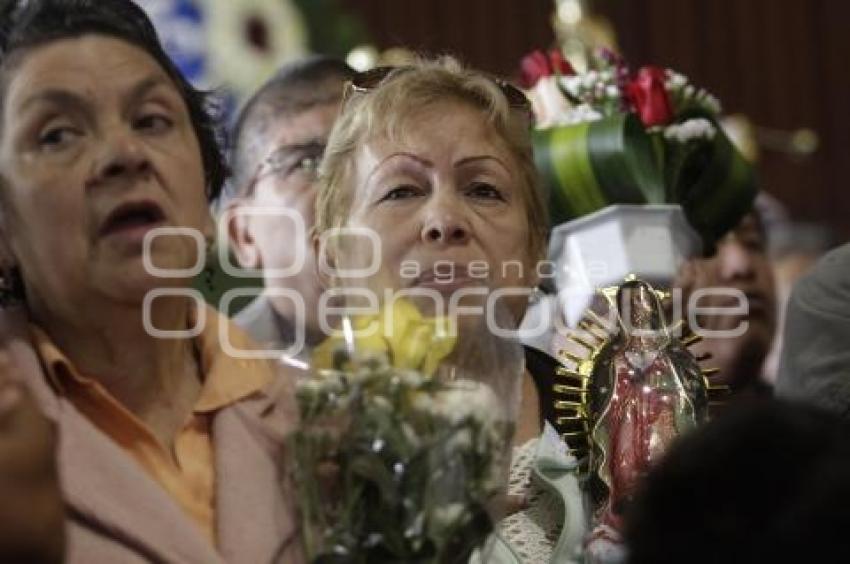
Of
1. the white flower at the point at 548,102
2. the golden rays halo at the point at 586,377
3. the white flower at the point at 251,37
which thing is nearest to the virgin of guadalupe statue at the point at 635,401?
the golden rays halo at the point at 586,377

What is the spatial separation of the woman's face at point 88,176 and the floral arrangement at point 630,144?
2.35ft

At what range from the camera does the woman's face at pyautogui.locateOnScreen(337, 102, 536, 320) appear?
1.57 metres

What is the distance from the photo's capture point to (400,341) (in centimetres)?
128

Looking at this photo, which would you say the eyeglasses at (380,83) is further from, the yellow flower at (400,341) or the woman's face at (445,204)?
the yellow flower at (400,341)

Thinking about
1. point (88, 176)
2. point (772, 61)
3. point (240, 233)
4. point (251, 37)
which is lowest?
point (772, 61)

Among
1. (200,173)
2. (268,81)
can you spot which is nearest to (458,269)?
(200,173)

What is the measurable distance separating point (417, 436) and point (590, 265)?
0.88 meters

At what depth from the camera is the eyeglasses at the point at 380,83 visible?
169 cm

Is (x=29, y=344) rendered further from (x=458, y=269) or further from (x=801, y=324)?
(x=801, y=324)

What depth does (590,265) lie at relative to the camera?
2.08 meters


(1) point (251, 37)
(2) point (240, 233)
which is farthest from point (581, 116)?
(1) point (251, 37)

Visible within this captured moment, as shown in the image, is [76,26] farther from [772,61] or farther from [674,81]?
[772,61]

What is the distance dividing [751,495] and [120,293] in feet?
2.23

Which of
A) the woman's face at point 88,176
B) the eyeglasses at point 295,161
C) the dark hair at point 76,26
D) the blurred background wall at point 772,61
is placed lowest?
the blurred background wall at point 772,61
